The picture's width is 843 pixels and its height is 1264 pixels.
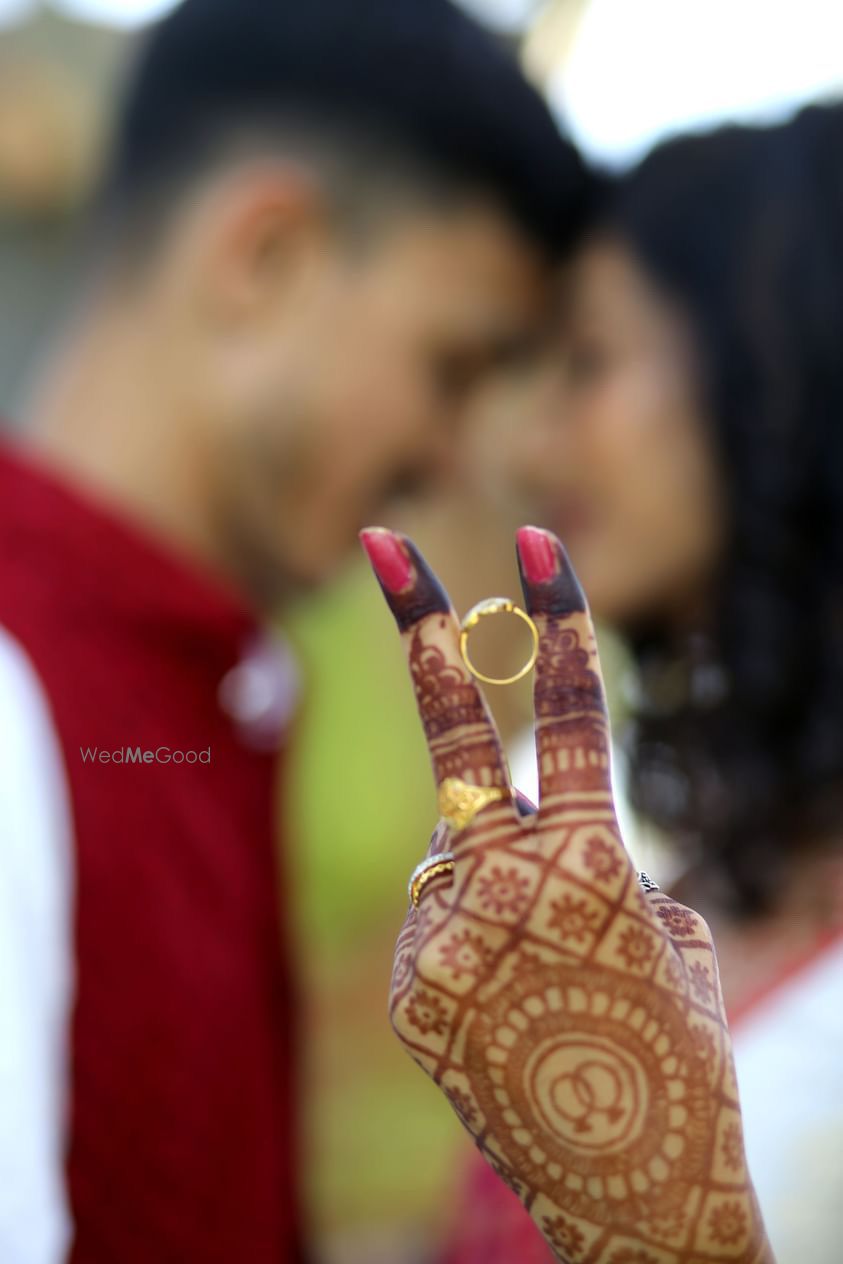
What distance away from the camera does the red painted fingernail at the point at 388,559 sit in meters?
0.51

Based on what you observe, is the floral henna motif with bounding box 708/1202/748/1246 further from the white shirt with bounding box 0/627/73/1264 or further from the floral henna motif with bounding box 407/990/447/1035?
the white shirt with bounding box 0/627/73/1264

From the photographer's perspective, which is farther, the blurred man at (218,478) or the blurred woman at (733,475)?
the blurred woman at (733,475)

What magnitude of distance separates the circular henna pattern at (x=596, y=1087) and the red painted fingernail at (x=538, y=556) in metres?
0.17

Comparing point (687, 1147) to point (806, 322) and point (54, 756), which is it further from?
point (806, 322)

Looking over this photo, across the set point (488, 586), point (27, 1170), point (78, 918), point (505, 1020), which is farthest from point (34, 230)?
point (505, 1020)

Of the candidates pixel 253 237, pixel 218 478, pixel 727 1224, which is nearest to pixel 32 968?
pixel 727 1224

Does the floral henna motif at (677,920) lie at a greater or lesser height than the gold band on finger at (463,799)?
lesser

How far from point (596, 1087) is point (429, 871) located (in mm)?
119

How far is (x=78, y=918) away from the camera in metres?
0.90

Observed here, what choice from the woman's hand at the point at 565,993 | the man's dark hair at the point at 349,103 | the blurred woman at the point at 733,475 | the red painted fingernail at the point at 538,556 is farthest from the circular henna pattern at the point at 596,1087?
the man's dark hair at the point at 349,103

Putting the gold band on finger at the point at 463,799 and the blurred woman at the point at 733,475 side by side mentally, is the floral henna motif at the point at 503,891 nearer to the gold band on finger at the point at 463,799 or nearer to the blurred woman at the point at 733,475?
the gold band on finger at the point at 463,799

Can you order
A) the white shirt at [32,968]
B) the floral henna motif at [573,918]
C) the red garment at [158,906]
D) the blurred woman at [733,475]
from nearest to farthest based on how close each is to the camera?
the floral henna motif at [573,918] → the white shirt at [32,968] → the red garment at [158,906] → the blurred woman at [733,475]

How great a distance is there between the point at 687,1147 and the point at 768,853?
79 centimetres

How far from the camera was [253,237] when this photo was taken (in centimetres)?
129
